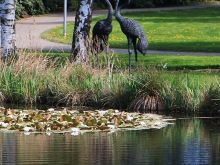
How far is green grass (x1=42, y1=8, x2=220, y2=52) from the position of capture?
28.5 m

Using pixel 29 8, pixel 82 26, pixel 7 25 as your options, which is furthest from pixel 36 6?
pixel 7 25

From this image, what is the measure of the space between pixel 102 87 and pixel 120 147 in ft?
16.0

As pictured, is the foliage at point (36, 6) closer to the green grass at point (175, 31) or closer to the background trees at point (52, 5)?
the background trees at point (52, 5)

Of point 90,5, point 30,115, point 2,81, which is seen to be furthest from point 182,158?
point 90,5

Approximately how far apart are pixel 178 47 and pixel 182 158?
681 inches

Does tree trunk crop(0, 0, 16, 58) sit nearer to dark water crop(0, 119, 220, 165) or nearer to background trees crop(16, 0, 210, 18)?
dark water crop(0, 119, 220, 165)

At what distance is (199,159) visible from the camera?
34.7ft

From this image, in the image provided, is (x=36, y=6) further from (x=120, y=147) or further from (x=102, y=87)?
(x=120, y=147)

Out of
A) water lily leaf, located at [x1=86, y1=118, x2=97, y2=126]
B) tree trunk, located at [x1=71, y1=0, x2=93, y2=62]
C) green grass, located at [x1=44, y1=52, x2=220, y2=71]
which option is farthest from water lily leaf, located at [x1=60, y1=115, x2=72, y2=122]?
green grass, located at [x1=44, y1=52, x2=220, y2=71]

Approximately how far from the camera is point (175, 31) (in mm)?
34219

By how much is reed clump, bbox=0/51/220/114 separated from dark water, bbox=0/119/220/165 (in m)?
1.83

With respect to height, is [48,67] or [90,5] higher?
[90,5]

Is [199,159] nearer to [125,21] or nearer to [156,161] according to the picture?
[156,161]

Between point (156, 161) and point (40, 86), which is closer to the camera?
point (156, 161)
